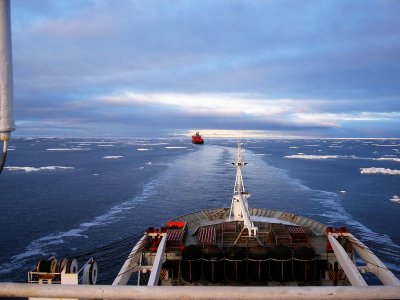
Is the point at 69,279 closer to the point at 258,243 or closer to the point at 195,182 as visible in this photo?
the point at 258,243

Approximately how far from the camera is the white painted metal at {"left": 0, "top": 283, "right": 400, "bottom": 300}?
7.73ft

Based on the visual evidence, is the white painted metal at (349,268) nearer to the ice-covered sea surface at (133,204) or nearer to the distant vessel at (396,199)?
the ice-covered sea surface at (133,204)

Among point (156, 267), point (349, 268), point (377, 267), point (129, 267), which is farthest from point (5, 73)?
point (377, 267)

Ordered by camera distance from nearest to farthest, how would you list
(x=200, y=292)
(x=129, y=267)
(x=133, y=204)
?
1. (x=200, y=292)
2. (x=129, y=267)
3. (x=133, y=204)

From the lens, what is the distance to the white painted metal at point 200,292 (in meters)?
2.36

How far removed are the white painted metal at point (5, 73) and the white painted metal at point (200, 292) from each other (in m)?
1.17

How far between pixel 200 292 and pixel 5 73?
2.09 metres

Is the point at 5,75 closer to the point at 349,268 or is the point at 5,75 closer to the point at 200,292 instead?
the point at 200,292

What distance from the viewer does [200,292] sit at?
92.8 inches

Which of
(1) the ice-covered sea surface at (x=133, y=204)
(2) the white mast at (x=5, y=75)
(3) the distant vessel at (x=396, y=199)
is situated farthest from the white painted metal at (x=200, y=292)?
(3) the distant vessel at (x=396, y=199)

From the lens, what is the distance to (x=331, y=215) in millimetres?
30672

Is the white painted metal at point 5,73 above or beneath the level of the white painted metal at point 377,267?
above

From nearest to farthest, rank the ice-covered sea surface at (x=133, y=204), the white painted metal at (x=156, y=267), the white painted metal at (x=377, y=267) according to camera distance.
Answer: the white painted metal at (x=156, y=267), the white painted metal at (x=377, y=267), the ice-covered sea surface at (x=133, y=204)

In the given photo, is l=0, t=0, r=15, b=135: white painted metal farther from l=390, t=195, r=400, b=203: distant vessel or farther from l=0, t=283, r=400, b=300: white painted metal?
l=390, t=195, r=400, b=203: distant vessel
